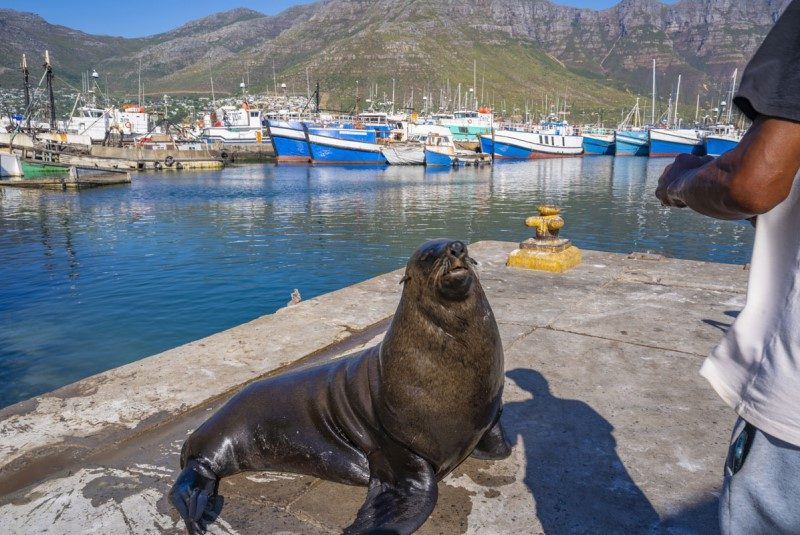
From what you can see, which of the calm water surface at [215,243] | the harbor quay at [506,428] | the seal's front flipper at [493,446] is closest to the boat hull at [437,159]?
the calm water surface at [215,243]

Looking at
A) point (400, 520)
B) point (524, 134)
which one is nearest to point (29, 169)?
point (400, 520)

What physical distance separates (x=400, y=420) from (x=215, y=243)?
17.2 m

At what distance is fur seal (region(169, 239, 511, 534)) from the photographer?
2.62m

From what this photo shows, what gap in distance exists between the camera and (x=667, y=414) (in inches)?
140

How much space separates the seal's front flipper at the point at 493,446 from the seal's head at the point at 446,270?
2.80ft

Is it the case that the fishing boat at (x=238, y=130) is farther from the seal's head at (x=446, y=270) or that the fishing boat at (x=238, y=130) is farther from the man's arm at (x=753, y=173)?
the man's arm at (x=753, y=173)

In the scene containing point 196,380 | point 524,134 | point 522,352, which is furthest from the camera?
point 524,134

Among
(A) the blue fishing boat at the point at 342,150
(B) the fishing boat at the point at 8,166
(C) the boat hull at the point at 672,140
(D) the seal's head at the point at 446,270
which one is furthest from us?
(C) the boat hull at the point at 672,140

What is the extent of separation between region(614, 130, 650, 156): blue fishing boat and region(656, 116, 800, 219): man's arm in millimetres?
81966

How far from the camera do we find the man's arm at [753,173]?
110 cm

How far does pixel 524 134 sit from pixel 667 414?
67.3 metres

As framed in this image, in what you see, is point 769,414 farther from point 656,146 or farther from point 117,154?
point 656,146

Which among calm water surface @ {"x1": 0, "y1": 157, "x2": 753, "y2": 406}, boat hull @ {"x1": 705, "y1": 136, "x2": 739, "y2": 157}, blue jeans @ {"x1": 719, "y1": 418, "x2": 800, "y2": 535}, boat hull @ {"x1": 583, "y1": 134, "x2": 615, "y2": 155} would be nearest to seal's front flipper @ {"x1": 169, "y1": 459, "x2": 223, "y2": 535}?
blue jeans @ {"x1": 719, "y1": 418, "x2": 800, "y2": 535}

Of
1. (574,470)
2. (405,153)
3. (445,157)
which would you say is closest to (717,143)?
(445,157)
